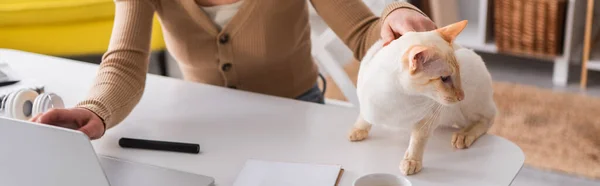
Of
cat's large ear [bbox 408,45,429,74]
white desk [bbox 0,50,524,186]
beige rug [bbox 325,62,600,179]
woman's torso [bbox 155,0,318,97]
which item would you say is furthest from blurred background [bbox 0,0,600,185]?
cat's large ear [bbox 408,45,429,74]

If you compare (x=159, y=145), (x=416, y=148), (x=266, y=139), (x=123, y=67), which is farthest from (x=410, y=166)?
(x=123, y=67)

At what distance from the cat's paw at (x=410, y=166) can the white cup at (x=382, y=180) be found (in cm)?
5

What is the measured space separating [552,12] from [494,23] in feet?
0.89


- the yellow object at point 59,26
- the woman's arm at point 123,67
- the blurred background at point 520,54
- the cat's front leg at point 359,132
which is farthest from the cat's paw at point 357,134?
the yellow object at point 59,26

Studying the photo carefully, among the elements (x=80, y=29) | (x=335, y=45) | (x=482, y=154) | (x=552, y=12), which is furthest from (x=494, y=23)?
(x=482, y=154)

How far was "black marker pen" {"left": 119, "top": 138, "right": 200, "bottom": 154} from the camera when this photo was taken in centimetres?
105

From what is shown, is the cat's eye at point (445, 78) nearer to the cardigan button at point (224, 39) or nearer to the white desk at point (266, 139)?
the white desk at point (266, 139)

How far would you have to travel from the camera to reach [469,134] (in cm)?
104

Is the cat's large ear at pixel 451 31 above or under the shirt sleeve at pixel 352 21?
above

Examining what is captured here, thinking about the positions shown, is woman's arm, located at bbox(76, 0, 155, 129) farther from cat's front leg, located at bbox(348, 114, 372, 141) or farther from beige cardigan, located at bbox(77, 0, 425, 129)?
cat's front leg, located at bbox(348, 114, 372, 141)

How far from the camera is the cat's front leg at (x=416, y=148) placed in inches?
37.4

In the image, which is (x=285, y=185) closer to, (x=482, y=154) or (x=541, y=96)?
(x=482, y=154)

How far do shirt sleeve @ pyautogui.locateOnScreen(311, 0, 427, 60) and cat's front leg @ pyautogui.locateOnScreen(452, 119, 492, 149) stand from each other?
0.25 m

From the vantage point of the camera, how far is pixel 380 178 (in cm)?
90
